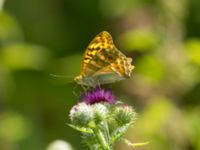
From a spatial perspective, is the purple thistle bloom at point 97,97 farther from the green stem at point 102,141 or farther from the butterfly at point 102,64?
the green stem at point 102,141

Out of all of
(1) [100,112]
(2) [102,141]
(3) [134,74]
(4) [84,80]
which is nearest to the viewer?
(2) [102,141]

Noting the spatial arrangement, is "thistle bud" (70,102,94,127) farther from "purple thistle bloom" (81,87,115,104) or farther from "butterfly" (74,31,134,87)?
"butterfly" (74,31,134,87)

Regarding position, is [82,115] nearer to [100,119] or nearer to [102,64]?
[100,119]

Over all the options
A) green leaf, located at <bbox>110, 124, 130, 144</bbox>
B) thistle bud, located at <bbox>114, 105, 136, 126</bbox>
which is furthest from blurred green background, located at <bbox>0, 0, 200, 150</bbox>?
green leaf, located at <bbox>110, 124, 130, 144</bbox>

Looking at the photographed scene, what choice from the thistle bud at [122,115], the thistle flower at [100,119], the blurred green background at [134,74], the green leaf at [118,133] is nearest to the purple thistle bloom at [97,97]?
the thistle flower at [100,119]

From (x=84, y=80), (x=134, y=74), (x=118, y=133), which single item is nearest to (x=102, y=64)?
(x=84, y=80)
